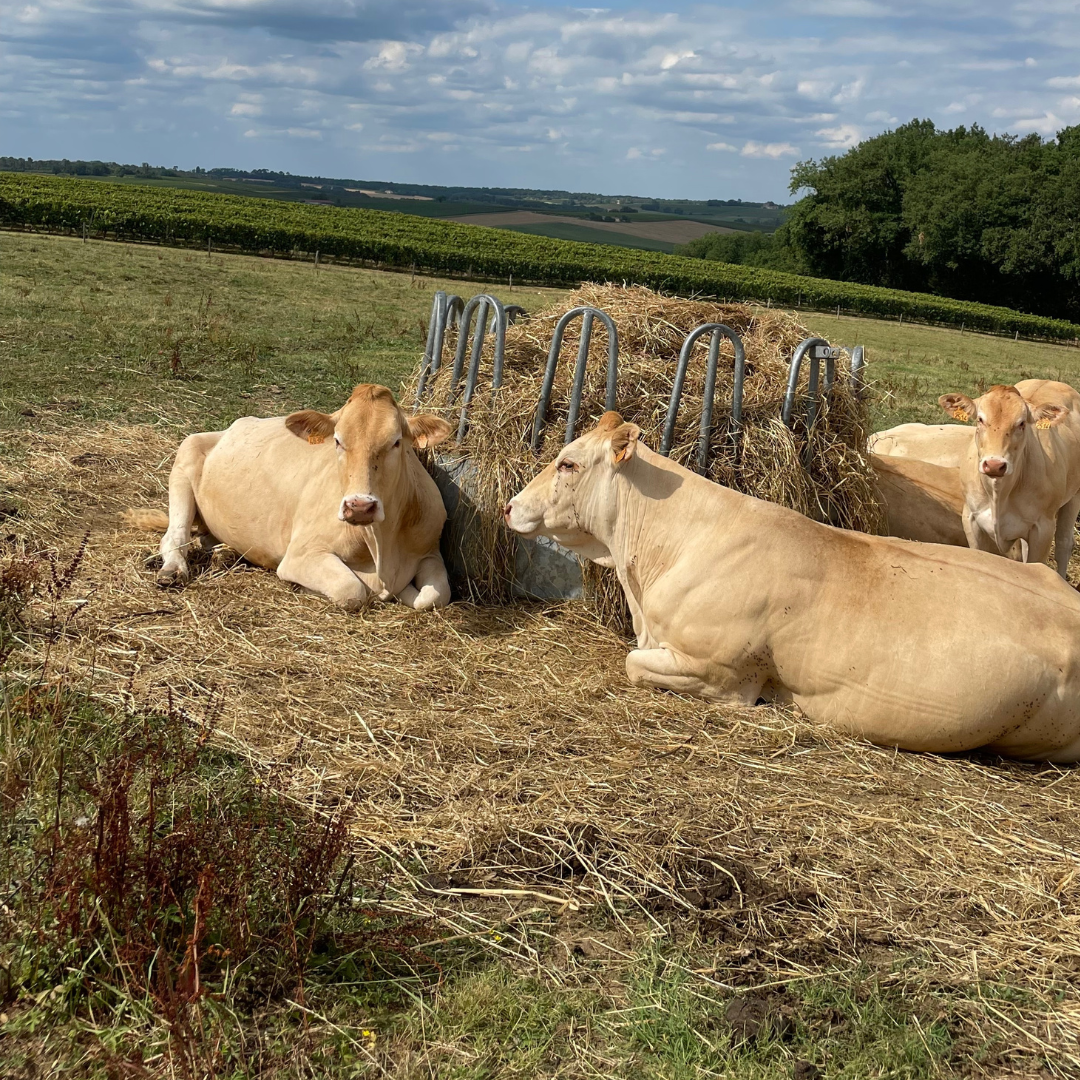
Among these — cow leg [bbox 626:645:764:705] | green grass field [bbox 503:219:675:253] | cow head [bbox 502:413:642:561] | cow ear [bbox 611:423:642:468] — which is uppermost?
green grass field [bbox 503:219:675:253]

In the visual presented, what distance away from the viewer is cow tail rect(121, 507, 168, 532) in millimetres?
8023

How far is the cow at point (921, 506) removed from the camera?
8336 millimetres

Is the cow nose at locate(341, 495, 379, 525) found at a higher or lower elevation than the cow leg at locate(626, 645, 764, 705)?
higher

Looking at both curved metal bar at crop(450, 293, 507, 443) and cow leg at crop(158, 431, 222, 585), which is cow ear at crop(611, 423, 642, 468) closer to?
curved metal bar at crop(450, 293, 507, 443)

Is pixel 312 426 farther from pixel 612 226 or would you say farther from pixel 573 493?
pixel 612 226

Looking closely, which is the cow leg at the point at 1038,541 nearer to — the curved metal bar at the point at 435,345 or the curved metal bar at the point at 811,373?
the curved metal bar at the point at 811,373

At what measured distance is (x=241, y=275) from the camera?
28312 mm

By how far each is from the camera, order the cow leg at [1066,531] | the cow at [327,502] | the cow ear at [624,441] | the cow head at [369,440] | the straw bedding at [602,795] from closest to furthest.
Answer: the straw bedding at [602,795] → the cow ear at [624,441] → the cow head at [369,440] → the cow at [327,502] → the cow leg at [1066,531]

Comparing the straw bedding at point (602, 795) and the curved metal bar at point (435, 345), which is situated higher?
the curved metal bar at point (435, 345)

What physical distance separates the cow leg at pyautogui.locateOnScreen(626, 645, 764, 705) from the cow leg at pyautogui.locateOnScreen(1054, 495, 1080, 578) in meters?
4.71

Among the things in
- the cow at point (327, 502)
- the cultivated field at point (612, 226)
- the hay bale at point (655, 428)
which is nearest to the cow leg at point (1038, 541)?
the hay bale at point (655, 428)

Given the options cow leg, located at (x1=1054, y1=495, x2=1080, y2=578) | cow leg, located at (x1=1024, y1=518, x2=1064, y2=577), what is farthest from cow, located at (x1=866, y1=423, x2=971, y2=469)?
cow leg, located at (x1=1024, y1=518, x2=1064, y2=577)

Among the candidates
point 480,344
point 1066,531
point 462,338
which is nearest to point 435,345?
point 462,338

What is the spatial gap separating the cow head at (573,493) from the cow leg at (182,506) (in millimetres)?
2469
